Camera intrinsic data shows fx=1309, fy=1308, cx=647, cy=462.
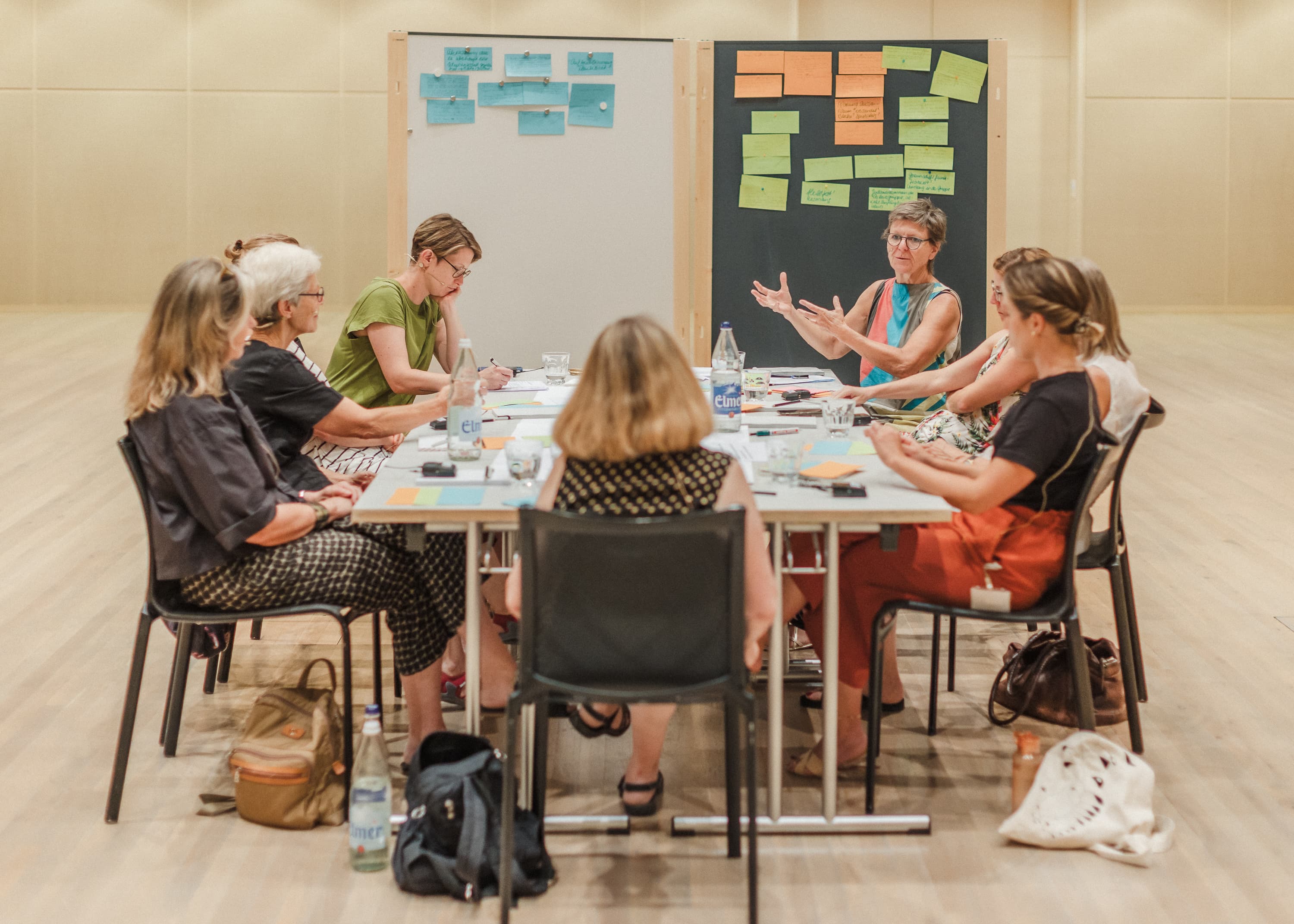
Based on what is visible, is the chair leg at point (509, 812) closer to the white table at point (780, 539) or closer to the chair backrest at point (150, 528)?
the white table at point (780, 539)

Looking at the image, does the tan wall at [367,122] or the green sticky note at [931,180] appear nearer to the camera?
the green sticky note at [931,180]

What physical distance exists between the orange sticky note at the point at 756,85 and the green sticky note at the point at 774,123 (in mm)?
75

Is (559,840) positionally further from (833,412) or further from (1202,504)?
(1202,504)

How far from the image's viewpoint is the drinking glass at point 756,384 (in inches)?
152

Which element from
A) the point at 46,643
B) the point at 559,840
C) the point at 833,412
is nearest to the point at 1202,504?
the point at 833,412

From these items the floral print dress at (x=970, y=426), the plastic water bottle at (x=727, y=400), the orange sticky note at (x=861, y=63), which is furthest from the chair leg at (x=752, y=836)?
the orange sticky note at (x=861, y=63)

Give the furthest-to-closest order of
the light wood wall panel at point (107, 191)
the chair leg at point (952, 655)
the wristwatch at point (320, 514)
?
the light wood wall panel at point (107, 191), the chair leg at point (952, 655), the wristwatch at point (320, 514)

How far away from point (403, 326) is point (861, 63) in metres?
2.29

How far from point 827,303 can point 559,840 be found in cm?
314

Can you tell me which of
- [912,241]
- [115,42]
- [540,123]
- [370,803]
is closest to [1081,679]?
[370,803]

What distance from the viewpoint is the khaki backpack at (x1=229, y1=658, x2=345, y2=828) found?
266 centimetres

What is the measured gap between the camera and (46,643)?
372 centimetres

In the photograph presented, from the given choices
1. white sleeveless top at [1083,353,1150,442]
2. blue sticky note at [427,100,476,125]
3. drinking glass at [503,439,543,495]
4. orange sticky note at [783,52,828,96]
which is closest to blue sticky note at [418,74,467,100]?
blue sticky note at [427,100,476,125]

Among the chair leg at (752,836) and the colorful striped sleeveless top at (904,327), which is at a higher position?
the colorful striped sleeveless top at (904,327)
